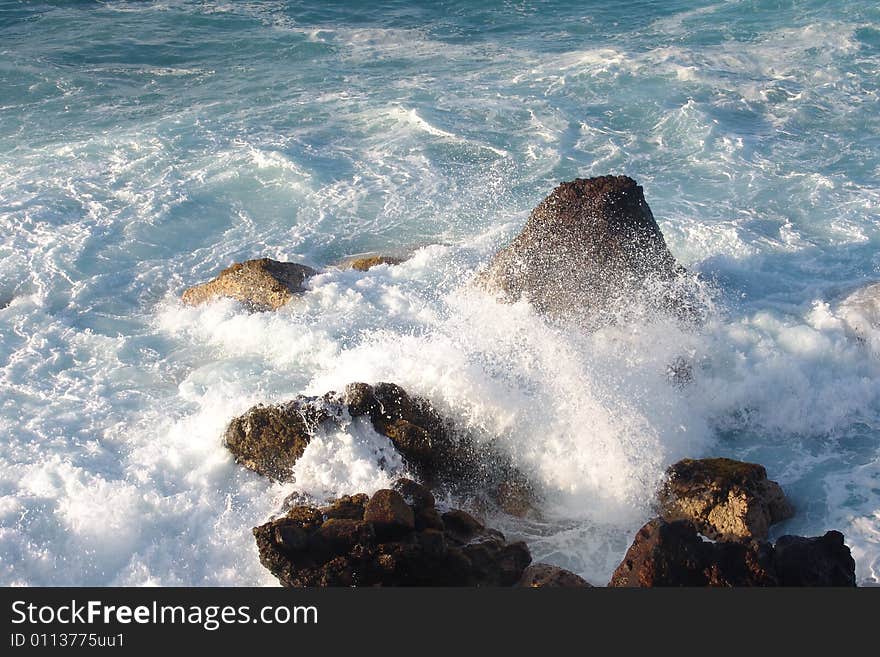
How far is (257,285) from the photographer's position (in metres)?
10.9

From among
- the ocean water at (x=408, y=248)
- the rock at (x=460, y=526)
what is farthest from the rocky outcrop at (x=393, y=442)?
the rock at (x=460, y=526)

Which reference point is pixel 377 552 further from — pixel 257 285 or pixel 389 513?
pixel 257 285

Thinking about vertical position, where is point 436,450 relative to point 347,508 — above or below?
below

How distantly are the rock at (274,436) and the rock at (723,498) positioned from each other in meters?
3.19

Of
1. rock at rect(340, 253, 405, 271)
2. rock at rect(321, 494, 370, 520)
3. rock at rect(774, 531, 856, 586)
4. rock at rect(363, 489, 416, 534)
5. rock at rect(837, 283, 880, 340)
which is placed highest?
rock at rect(363, 489, 416, 534)

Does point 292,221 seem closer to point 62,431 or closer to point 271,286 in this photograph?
point 271,286

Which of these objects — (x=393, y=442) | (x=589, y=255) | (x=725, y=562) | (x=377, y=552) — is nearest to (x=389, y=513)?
(x=377, y=552)

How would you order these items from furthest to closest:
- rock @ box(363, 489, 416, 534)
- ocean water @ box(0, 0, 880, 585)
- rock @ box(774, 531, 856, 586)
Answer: ocean water @ box(0, 0, 880, 585) < rock @ box(363, 489, 416, 534) < rock @ box(774, 531, 856, 586)

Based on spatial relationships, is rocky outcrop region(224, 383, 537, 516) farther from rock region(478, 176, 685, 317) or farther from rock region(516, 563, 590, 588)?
rock region(478, 176, 685, 317)

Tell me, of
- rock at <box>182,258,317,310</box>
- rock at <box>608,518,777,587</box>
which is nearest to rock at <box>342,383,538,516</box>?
rock at <box>608,518,777,587</box>

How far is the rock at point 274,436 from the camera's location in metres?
7.86

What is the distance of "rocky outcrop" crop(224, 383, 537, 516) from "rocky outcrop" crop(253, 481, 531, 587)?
1226mm

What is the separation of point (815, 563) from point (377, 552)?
3042 millimetres

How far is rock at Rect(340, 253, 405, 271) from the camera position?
12.0 m
